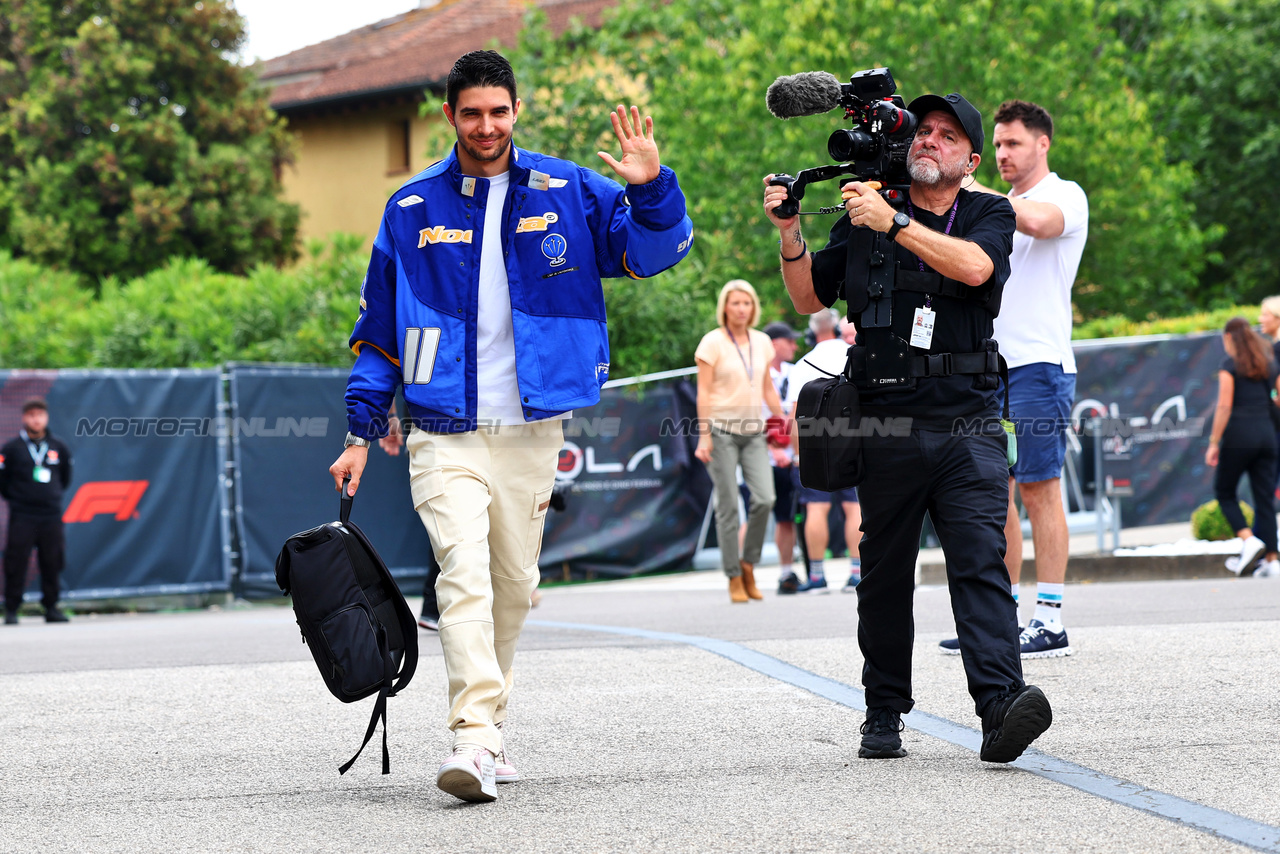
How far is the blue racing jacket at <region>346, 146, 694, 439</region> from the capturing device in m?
4.20

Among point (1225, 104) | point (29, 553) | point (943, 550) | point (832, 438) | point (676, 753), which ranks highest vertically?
point (1225, 104)

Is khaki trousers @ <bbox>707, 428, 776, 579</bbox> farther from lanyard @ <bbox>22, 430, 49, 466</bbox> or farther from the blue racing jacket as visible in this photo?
the blue racing jacket

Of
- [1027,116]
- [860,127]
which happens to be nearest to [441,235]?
[860,127]

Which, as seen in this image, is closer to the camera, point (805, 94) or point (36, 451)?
point (805, 94)

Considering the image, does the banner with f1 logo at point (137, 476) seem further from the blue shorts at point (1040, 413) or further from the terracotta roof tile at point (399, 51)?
the terracotta roof tile at point (399, 51)

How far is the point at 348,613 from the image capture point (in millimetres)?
4016

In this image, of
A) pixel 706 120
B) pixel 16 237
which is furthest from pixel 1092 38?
pixel 16 237

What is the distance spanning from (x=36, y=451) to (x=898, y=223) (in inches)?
385

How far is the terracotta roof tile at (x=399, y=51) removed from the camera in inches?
1426

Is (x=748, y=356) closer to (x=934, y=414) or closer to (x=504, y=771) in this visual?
(x=934, y=414)

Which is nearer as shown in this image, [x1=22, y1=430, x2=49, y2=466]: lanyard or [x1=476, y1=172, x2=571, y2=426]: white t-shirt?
[x1=476, y1=172, x2=571, y2=426]: white t-shirt

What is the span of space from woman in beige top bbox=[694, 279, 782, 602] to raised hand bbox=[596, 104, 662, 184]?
241 inches

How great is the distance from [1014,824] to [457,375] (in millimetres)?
1972

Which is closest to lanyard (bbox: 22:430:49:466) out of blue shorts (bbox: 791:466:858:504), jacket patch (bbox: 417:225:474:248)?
blue shorts (bbox: 791:466:858:504)
